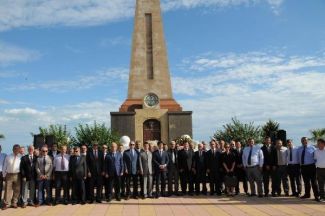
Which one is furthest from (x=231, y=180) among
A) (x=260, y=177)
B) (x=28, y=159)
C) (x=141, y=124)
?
(x=141, y=124)

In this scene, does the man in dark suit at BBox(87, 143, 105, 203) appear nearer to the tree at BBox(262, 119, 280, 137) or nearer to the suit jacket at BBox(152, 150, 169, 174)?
the suit jacket at BBox(152, 150, 169, 174)

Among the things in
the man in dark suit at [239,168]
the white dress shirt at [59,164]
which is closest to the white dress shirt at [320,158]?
the man in dark suit at [239,168]

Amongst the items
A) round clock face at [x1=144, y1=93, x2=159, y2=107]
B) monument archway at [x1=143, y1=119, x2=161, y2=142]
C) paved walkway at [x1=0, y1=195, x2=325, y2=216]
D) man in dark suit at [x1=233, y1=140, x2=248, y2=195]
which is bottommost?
paved walkway at [x1=0, y1=195, x2=325, y2=216]

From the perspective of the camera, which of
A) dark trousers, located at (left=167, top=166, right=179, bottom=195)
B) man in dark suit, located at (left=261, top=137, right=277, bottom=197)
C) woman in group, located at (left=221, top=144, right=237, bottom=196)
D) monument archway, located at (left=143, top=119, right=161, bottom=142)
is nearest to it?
man in dark suit, located at (left=261, top=137, right=277, bottom=197)

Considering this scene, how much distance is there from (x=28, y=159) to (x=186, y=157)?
5.18 meters

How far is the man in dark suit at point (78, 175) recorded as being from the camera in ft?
41.3

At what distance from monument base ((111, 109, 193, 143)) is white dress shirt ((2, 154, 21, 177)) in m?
18.9

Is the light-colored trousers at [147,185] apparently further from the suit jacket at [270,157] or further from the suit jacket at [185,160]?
the suit jacket at [270,157]

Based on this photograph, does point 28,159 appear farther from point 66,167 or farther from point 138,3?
point 138,3

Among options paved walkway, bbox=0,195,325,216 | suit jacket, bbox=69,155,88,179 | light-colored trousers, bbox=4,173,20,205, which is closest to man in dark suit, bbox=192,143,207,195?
paved walkway, bbox=0,195,325,216

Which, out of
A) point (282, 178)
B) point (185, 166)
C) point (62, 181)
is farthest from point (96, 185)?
point (282, 178)

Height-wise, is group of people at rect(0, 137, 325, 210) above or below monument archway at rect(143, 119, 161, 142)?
below

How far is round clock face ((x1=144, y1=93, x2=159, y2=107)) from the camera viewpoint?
32.1 meters

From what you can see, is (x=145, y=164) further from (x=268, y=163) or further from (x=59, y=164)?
(x=268, y=163)
